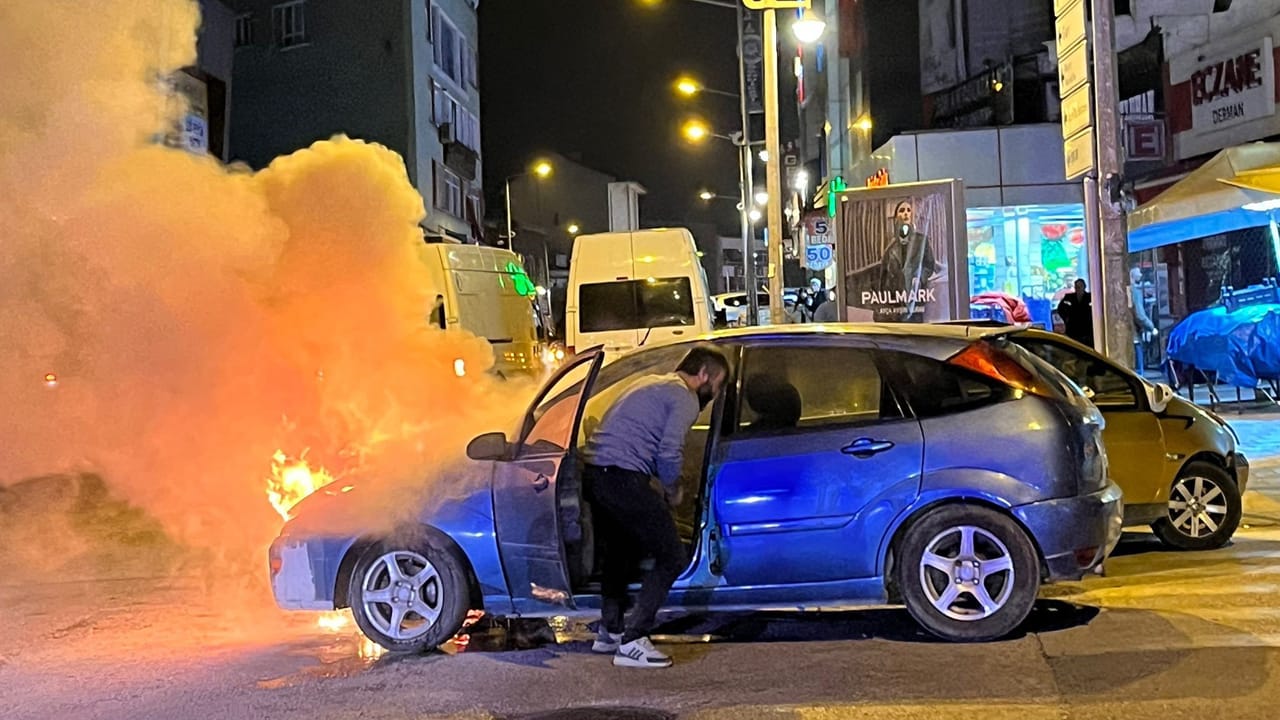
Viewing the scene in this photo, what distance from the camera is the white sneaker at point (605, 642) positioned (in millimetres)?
5918

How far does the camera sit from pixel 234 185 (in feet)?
32.1

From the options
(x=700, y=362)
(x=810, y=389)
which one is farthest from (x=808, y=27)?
(x=700, y=362)

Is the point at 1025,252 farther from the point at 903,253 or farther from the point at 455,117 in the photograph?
the point at 455,117

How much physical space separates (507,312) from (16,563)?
7968 millimetres

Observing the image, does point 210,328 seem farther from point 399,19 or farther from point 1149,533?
point 399,19

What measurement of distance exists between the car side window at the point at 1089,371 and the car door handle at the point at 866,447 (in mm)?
2417

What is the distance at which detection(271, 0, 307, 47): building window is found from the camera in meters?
37.9

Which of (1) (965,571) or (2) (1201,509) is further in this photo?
(2) (1201,509)

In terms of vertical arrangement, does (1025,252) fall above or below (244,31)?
below

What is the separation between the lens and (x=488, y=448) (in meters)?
5.99

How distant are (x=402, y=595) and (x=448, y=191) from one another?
3721 cm

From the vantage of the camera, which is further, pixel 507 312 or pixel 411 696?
pixel 507 312

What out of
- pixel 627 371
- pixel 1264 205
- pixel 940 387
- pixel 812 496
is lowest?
pixel 812 496

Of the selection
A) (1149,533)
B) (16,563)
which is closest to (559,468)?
(1149,533)
